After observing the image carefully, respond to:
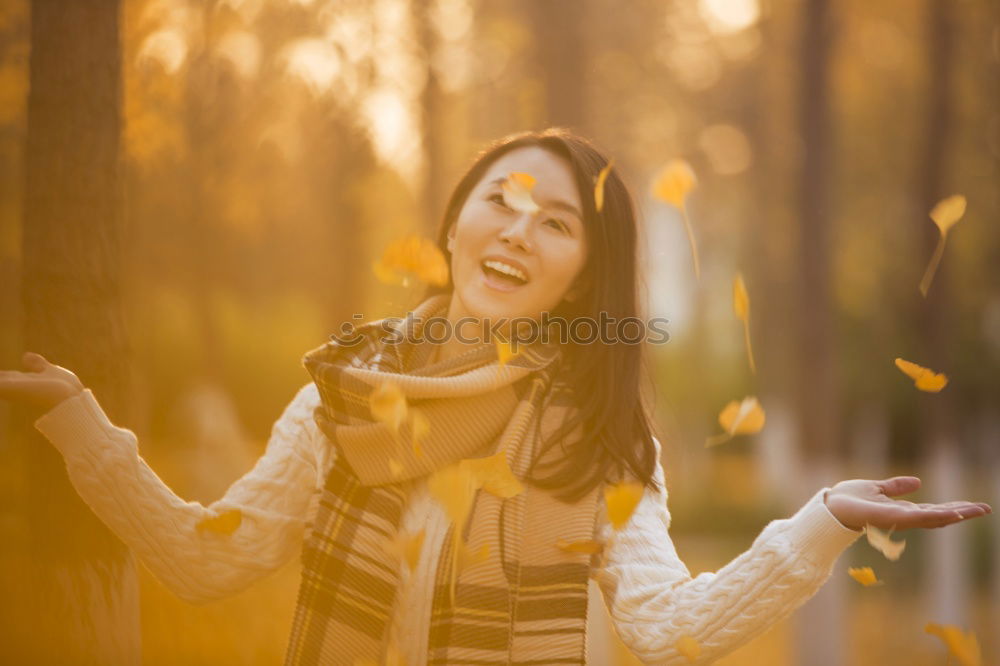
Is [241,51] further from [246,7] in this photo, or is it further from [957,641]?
[957,641]

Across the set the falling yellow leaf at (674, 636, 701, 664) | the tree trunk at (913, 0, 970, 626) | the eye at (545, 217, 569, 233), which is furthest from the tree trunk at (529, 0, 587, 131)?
the falling yellow leaf at (674, 636, 701, 664)

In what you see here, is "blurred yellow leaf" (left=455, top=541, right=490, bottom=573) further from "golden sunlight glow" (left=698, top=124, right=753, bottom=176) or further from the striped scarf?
"golden sunlight glow" (left=698, top=124, right=753, bottom=176)

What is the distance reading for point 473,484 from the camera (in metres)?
2.36

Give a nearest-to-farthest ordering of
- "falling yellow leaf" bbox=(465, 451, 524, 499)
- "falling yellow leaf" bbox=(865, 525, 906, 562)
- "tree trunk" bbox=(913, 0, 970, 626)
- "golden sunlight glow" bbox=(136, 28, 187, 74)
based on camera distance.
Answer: "falling yellow leaf" bbox=(865, 525, 906, 562) → "falling yellow leaf" bbox=(465, 451, 524, 499) → "golden sunlight glow" bbox=(136, 28, 187, 74) → "tree trunk" bbox=(913, 0, 970, 626)

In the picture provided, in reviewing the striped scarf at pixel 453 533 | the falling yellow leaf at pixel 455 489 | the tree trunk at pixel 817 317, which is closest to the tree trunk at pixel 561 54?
the tree trunk at pixel 817 317

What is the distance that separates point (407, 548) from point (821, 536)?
1028 mm

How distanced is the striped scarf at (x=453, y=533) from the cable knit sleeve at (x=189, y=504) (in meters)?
0.12

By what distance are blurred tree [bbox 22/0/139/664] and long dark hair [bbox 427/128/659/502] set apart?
116cm

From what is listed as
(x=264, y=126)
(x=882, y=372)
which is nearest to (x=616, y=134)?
(x=264, y=126)

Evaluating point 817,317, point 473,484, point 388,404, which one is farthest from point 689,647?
point 817,317

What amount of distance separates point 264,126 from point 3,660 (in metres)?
7.12

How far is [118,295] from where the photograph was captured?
2.74 m

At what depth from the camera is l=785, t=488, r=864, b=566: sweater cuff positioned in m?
2.05

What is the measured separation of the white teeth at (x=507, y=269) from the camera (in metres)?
2.45
